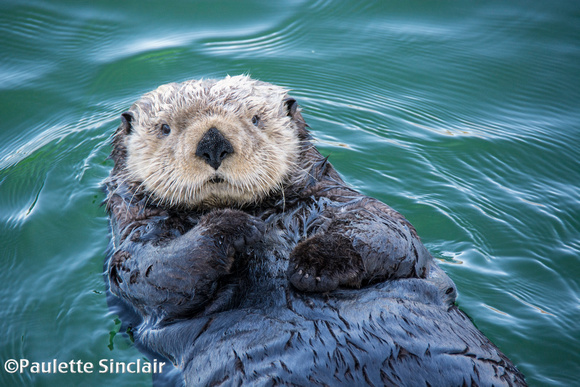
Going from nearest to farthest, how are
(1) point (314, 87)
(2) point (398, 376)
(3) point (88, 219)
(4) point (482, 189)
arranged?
(2) point (398, 376), (3) point (88, 219), (4) point (482, 189), (1) point (314, 87)

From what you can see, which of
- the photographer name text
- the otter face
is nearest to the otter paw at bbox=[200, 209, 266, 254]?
the otter face

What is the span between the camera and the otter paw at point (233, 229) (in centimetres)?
278

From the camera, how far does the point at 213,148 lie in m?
2.79

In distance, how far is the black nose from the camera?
2787 mm

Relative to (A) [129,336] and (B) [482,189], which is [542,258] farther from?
(A) [129,336]

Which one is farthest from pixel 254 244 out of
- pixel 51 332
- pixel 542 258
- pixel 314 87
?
pixel 314 87

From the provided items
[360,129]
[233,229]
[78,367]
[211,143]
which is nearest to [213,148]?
[211,143]

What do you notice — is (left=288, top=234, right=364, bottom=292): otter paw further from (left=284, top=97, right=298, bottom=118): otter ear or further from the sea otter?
(left=284, top=97, right=298, bottom=118): otter ear

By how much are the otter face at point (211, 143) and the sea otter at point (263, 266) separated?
10mm

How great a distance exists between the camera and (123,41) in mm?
6250

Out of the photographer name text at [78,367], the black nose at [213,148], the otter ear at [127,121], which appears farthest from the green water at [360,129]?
the black nose at [213,148]

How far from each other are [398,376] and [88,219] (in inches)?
110

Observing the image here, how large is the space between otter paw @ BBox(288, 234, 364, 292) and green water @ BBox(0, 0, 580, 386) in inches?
43.3

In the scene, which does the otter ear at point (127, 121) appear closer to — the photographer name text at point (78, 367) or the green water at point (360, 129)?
A: the green water at point (360, 129)
